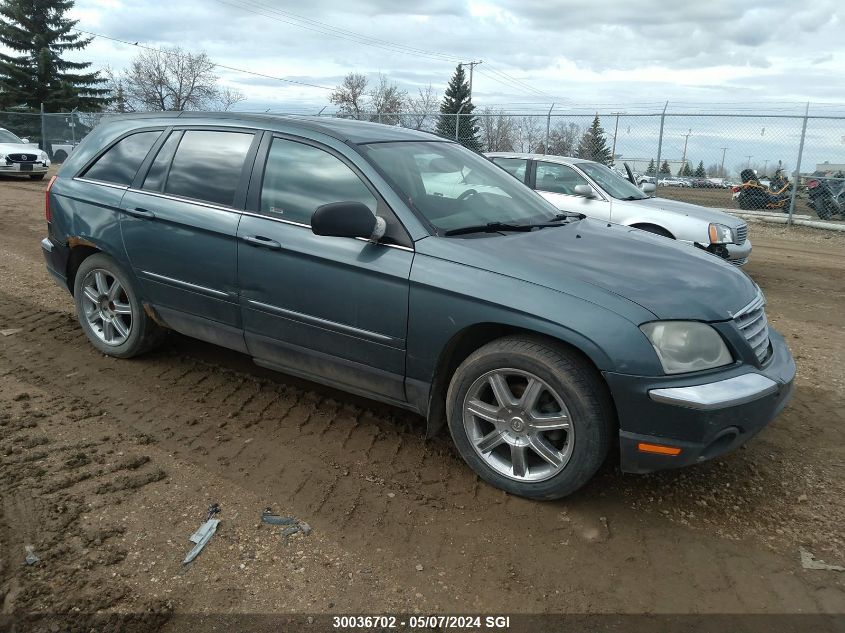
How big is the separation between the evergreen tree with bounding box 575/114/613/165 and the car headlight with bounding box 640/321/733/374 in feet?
49.5

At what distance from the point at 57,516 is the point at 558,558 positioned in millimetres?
2244

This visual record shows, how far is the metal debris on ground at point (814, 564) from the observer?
275 cm

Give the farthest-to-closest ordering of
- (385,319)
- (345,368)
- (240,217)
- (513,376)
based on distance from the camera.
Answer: (240,217)
(345,368)
(385,319)
(513,376)

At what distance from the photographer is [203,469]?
337cm

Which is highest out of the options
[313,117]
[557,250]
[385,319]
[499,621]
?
[313,117]

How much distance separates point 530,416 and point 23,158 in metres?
19.4

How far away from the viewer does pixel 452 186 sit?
394cm

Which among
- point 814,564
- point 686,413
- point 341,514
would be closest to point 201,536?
point 341,514

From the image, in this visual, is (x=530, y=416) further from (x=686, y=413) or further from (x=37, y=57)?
(x=37, y=57)

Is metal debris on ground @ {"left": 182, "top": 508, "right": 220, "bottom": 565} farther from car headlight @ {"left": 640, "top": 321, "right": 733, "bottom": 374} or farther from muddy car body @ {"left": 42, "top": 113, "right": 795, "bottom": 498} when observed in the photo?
car headlight @ {"left": 640, "top": 321, "right": 733, "bottom": 374}

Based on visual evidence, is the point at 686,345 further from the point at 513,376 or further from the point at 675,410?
the point at 513,376

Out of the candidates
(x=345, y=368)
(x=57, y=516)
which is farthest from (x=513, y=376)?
(x=57, y=516)

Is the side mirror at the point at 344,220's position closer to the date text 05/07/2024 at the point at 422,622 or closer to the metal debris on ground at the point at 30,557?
the date text 05/07/2024 at the point at 422,622

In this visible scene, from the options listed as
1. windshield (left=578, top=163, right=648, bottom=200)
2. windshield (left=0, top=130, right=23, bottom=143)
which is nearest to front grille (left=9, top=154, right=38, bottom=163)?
windshield (left=0, top=130, right=23, bottom=143)
